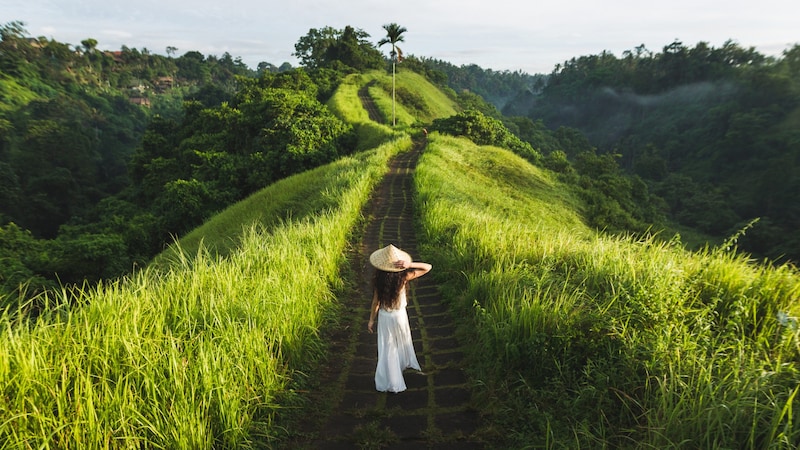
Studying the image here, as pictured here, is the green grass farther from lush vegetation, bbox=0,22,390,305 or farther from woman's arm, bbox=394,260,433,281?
woman's arm, bbox=394,260,433,281

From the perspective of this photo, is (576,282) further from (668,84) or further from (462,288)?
(668,84)

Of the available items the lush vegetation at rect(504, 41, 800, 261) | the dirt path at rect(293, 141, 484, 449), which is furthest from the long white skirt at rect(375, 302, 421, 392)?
the lush vegetation at rect(504, 41, 800, 261)

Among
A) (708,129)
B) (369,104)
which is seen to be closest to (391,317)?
(369,104)

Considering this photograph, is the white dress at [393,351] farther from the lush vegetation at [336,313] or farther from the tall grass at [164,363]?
the tall grass at [164,363]

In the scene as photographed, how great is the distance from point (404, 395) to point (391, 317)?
80cm

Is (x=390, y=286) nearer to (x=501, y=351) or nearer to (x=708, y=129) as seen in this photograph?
(x=501, y=351)

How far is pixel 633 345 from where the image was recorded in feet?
11.1

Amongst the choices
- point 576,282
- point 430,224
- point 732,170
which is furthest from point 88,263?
point 732,170

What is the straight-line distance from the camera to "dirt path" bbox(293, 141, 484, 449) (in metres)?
3.49

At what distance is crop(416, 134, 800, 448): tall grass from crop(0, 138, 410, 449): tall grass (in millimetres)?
2122

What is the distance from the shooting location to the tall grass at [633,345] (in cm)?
264

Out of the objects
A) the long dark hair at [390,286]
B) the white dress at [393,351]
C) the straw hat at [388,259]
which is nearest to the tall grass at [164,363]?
the white dress at [393,351]

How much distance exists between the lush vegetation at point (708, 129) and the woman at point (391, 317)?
39679 millimetres

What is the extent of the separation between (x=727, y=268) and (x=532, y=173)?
20.6m
